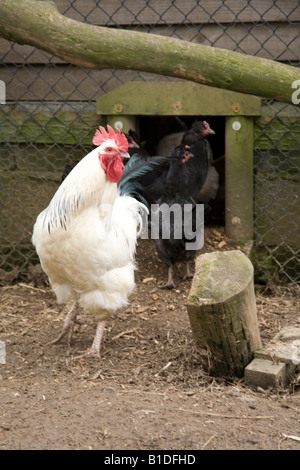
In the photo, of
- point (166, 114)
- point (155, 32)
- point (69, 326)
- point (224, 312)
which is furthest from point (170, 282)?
point (155, 32)

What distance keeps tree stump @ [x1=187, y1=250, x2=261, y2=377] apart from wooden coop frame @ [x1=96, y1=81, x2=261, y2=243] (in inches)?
67.4

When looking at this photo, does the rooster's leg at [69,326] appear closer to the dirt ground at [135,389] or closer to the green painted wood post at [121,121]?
the dirt ground at [135,389]

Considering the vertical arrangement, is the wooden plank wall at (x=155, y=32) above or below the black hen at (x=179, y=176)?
above

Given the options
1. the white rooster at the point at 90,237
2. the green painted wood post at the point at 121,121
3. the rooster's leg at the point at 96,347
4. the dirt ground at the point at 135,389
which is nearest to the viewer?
the dirt ground at the point at 135,389

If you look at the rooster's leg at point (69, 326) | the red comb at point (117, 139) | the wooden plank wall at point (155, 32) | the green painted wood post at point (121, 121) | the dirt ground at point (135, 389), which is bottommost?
the dirt ground at point (135, 389)

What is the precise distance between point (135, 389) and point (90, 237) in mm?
853

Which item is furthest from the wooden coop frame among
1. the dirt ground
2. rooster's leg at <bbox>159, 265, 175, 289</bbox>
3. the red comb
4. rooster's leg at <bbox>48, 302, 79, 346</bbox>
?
rooster's leg at <bbox>48, 302, 79, 346</bbox>

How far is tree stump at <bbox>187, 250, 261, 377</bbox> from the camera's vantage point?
9.56 feet

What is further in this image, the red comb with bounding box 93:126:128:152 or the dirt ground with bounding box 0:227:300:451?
the red comb with bounding box 93:126:128:152

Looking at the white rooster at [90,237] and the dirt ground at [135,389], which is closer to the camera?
the dirt ground at [135,389]

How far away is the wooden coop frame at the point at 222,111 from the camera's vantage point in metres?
4.61

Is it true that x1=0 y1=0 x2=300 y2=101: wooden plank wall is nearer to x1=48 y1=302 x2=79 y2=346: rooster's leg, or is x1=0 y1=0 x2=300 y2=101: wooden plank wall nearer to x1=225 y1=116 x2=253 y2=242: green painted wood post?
x1=225 y1=116 x2=253 y2=242: green painted wood post

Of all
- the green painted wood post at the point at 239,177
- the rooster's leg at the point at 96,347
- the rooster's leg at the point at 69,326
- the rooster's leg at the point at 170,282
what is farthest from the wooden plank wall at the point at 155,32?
the rooster's leg at the point at 96,347

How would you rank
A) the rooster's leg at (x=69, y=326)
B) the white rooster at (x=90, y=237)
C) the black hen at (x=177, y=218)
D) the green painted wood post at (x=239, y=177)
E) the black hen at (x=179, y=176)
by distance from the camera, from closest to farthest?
the white rooster at (x=90, y=237), the rooster's leg at (x=69, y=326), the black hen at (x=179, y=176), the black hen at (x=177, y=218), the green painted wood post at (x=239, y=177)
